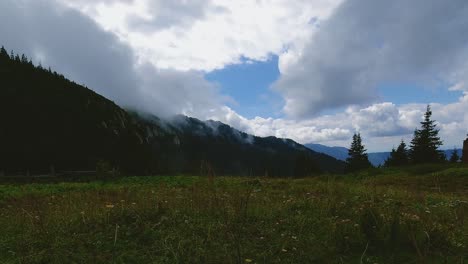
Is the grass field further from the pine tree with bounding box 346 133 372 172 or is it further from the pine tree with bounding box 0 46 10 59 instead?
the pine tree with bounding box 0 46 10 59

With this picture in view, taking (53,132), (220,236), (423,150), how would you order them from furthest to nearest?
(53,132) < (423,150) < (220,236)

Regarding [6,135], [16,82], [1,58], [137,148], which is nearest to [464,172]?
[137,148]

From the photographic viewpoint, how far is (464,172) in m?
20.1

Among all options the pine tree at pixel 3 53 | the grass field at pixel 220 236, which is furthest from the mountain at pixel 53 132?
the grass field at pixel 220 236

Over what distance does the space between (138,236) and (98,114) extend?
104 metres

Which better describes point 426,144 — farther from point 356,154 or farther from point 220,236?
point 220,236

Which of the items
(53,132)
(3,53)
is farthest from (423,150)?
(3,53)

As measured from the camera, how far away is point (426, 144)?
152 ft

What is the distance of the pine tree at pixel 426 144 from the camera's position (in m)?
45.5

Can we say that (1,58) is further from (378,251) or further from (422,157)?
(378,251)

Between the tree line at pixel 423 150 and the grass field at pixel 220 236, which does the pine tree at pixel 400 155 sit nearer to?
the tree line at pixel 423 150

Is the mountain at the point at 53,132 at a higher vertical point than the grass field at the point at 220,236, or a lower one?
higher

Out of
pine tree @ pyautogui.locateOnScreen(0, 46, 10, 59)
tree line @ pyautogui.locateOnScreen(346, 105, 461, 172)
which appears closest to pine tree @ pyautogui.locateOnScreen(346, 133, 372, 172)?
tree line @ pyautogui.locateOnScreen(346, 105, 461, 172)

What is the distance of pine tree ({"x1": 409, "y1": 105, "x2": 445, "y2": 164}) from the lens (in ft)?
149
